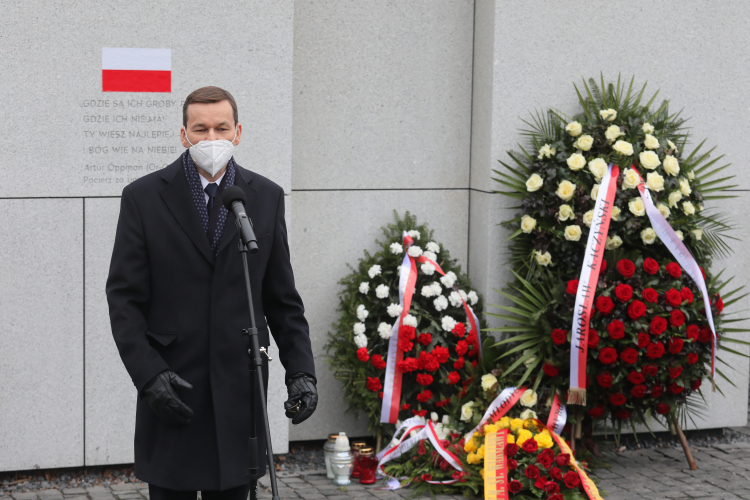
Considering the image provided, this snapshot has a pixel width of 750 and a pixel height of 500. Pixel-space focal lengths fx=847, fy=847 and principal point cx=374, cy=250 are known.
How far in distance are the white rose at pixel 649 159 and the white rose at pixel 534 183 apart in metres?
0.61

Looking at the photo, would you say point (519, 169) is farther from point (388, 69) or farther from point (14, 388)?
point (14, 388)

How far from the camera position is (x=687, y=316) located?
4988 mm

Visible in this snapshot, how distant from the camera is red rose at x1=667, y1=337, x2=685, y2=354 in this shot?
4914mm

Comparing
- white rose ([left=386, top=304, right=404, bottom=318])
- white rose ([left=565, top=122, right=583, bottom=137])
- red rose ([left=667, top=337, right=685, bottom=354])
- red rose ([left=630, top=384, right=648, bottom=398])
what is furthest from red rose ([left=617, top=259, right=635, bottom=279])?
white rose ([left=386, top=304, right=404, bottom=318])

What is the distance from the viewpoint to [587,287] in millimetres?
4965

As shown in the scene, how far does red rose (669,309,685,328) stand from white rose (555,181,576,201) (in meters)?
0.91

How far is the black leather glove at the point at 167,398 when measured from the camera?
101 inches

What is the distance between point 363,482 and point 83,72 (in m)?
2.91

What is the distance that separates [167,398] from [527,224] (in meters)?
3.22

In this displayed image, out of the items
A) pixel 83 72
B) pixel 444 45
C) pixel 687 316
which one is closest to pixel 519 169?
pixel 444 45

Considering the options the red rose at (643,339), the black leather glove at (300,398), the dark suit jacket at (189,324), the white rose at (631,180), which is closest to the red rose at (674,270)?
the red rose at (643,339)

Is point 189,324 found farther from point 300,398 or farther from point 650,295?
point 650,295

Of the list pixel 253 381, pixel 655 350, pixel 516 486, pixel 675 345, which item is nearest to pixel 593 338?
pixel 655 350

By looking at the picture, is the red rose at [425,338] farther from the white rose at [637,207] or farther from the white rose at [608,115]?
the white rose at [608,115]
